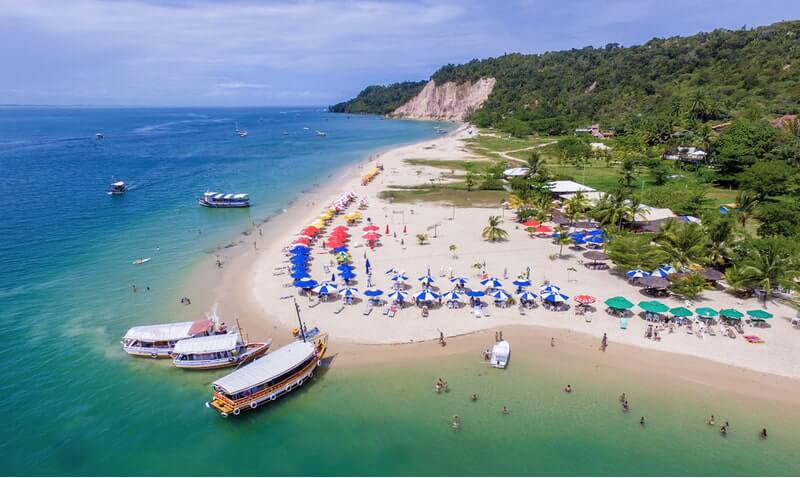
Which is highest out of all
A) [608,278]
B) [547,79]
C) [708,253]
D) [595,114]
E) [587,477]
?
[547,79]

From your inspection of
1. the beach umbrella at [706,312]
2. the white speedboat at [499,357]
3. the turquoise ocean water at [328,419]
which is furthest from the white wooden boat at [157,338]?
the beach umbrella at [706,312]

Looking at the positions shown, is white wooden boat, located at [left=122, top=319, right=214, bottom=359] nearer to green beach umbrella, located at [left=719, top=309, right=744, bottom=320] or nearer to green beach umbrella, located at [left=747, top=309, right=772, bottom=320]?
green beach umbrella, located at [left=719, top=309, right=744, bottom=320]

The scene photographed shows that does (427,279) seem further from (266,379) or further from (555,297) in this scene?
(266,379)

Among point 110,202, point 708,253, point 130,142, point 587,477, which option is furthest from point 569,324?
point 130,142

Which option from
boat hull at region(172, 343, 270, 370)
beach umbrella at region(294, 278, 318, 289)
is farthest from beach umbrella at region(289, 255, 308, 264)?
boat hull at region(172, 343, 270, 370)

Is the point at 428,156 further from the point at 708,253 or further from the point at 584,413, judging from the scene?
the point at 584,413

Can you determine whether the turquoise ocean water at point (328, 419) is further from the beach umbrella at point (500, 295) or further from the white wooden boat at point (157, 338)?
the beach umbrella at point (500, 295)

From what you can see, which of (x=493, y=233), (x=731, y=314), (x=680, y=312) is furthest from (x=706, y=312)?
(x=493, y=233)
